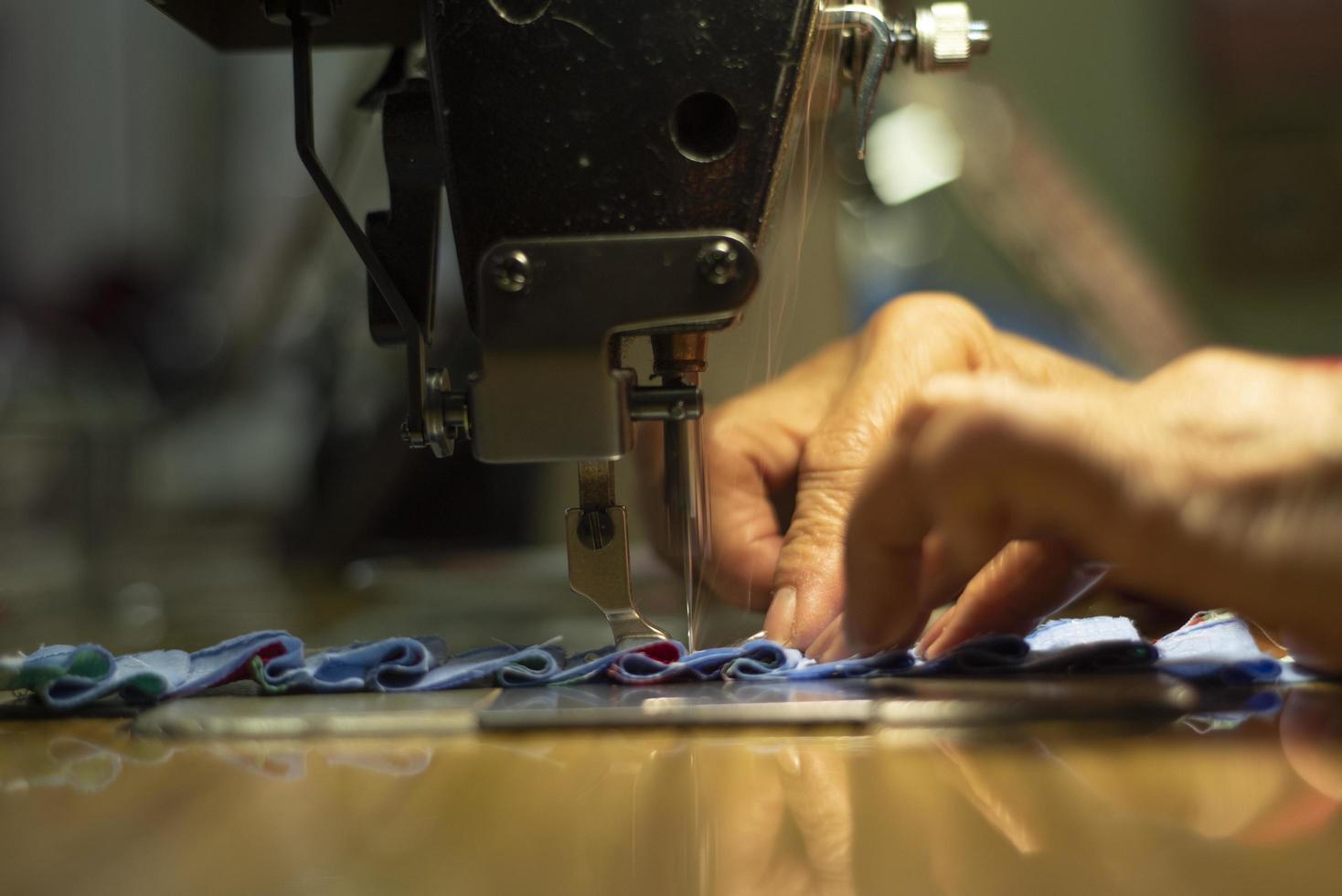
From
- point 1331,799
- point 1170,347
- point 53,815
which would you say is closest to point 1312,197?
point 1170,347

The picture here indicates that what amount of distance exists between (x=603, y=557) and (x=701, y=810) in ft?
0.92

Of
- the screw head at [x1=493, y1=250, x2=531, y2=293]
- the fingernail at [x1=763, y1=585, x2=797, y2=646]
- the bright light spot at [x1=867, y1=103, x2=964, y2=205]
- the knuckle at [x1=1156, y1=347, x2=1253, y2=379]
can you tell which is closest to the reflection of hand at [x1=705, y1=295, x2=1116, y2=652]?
the fingernail at [x1=763, y1=585, x2=797, y2=646]

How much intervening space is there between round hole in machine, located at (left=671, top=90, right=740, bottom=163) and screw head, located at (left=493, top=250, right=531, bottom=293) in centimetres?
9

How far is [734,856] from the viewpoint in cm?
32

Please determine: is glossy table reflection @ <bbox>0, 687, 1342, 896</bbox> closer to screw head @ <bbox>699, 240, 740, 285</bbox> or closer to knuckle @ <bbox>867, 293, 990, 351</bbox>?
screw head @ <bbox>699, 240, 740, 285</bbox>

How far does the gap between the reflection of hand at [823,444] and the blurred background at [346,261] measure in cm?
25

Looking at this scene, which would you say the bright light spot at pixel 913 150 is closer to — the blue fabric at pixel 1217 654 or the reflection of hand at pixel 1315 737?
the blue fabric at pixel 1217 654

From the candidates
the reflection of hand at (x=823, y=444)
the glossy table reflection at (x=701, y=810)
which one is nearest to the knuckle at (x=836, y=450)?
the reflection of hand at (x=823, y=444)

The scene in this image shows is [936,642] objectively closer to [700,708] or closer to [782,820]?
[700,708]

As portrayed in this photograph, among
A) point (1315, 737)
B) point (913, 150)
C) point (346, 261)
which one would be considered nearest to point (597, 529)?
point (1315, 737)

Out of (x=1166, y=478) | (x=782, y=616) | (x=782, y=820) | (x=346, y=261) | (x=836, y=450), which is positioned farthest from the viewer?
(x=346, y=261)

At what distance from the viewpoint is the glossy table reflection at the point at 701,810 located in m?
0.30

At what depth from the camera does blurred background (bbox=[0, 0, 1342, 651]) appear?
5.10ft

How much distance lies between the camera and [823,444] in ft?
2.62
